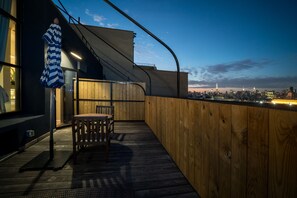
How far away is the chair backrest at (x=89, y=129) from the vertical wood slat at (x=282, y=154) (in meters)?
2.73

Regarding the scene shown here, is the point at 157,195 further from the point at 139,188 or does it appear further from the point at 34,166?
the point at 34,166

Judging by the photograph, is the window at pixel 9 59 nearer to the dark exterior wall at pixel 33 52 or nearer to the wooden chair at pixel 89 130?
the dark exterior wall at pixel 33 52

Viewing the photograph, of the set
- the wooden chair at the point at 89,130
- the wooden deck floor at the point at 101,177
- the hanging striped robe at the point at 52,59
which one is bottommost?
the wooden deck floor at the point at 101,177

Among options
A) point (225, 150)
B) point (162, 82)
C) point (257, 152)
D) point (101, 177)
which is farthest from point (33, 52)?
point (162, 82)

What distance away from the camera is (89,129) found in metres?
3.25

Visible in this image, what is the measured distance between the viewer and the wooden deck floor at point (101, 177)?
7.39 ft

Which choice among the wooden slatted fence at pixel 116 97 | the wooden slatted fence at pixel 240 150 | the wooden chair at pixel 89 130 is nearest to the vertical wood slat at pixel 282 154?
the wooden slatted fence at pixel 240 150

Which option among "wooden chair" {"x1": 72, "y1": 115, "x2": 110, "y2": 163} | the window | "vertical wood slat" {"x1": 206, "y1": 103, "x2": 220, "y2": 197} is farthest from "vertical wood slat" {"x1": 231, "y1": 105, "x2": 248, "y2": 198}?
the window

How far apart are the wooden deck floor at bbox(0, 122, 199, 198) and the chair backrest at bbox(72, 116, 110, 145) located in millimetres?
422

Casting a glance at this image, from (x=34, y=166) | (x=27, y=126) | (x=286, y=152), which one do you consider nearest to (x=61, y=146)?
(x=27, y=126)

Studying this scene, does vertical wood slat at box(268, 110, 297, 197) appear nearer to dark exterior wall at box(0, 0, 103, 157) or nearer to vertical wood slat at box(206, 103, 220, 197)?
vertical wood slat at box(206, 103, 220, 197)

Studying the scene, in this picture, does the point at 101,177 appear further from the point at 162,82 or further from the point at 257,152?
the point at 162,82

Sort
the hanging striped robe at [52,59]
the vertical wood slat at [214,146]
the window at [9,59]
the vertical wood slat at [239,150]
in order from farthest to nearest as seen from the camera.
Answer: the window at [9,59]
the hanging striped robe at [52,59]
the vertical wood slat at [214,146]
the vertical wood slat at [239,150]

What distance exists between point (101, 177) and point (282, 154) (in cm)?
251
